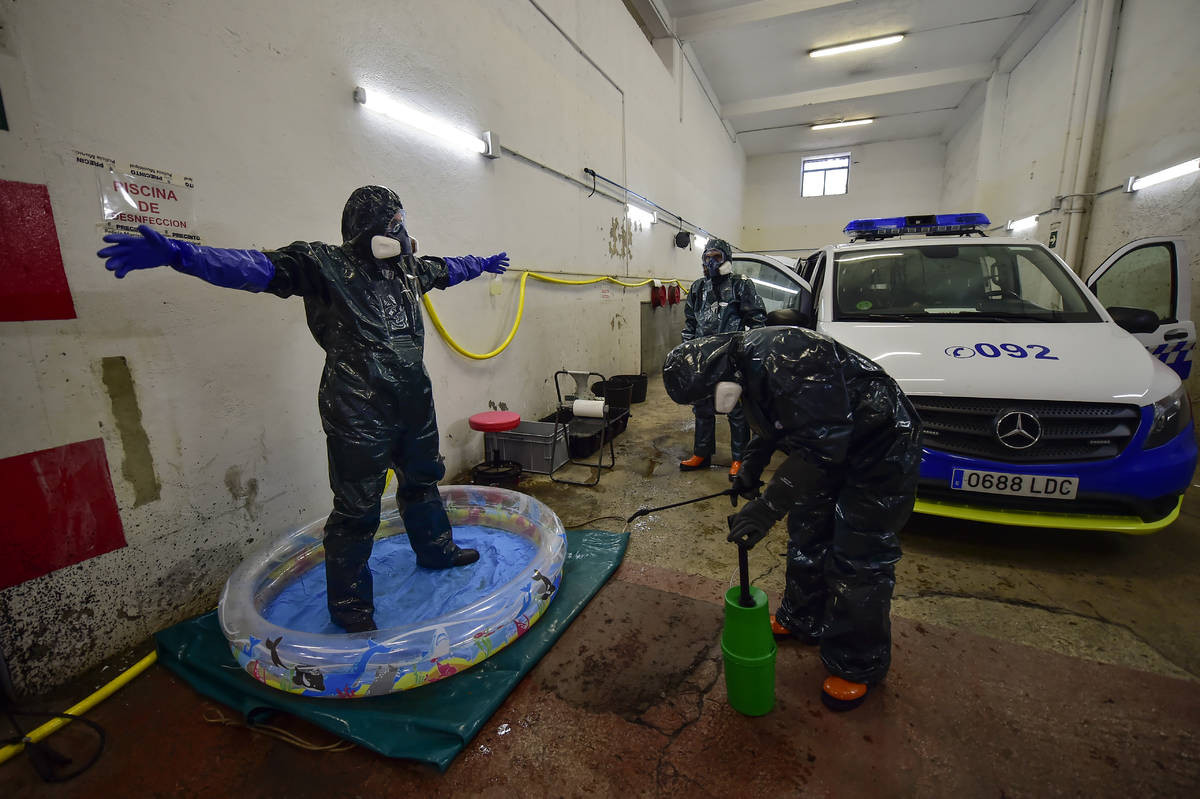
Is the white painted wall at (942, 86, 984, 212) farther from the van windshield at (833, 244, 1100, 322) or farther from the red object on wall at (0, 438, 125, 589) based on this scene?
the red object on wall at (0, 438, 125, 589)

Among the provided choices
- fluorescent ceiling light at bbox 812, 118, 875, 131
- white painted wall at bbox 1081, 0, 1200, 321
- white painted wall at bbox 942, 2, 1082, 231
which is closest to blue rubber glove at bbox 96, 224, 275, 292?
white painted wall at bbox 1081, 0, 1200, 321

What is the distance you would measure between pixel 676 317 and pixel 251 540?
7.92 metres

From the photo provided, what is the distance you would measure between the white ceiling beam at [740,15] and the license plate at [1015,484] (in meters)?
7.88

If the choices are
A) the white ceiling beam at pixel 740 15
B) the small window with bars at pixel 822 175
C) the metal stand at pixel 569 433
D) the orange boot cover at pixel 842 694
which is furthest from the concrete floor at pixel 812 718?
the small window with bars at pixel 822 175

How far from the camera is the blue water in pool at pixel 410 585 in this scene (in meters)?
2.11

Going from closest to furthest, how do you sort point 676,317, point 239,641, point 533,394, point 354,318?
point 239,641 → point 354,318 → point 533,394 → point 676,317

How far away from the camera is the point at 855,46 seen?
28.9ft

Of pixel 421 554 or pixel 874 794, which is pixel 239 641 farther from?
pixel 874 794

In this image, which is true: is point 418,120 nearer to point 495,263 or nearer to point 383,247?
point 495,263

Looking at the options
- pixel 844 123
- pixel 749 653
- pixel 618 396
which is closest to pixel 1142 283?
pixel 618 396

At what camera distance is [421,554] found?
7.98 feet

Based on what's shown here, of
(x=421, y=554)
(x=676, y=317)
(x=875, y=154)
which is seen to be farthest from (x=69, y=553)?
(x=875, y=154)

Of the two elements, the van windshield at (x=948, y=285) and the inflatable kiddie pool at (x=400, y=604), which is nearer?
the inflatable kiddie pool at (x=400, y=604)

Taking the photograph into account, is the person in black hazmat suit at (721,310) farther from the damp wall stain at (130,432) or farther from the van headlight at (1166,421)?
the damp wall stain at (130,432)
